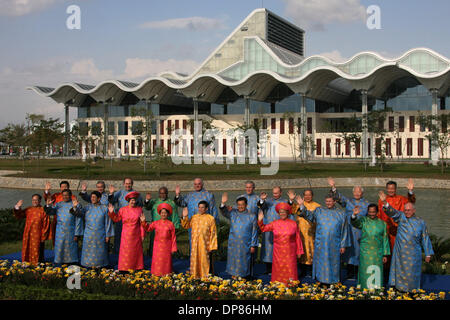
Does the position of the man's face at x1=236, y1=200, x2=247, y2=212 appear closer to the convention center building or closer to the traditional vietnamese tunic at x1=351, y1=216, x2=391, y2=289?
the traditional vietnamese tunic at x1=351, y1=216, x2=391, y2=289

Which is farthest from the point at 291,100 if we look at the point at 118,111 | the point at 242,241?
the point at 242,241

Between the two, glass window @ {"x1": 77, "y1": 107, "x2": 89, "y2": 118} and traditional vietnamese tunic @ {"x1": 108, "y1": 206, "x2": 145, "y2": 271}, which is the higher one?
glass window @ {"x1": 77, "y1": 107, "x2": 89, "y2": 118}

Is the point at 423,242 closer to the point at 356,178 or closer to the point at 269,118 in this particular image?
the point at 356,178

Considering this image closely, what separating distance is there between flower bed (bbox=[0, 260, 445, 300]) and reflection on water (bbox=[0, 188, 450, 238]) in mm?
7180

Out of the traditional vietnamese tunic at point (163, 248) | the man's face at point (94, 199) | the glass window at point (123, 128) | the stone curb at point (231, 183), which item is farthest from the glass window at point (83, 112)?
the traditional vietnamese tunic at point (163, 248)

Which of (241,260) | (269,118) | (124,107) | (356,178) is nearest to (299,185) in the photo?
(356,178)

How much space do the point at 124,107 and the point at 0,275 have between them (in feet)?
177

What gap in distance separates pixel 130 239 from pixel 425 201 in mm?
14913

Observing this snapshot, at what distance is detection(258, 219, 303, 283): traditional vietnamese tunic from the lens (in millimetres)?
Result: 6832

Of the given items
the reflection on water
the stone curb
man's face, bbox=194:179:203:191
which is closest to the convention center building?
the stone curb

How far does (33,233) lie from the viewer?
8.09m

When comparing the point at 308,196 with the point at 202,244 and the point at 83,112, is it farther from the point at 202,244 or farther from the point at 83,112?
the point at 83,112

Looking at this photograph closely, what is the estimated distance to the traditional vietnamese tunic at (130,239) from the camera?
24.2ft
